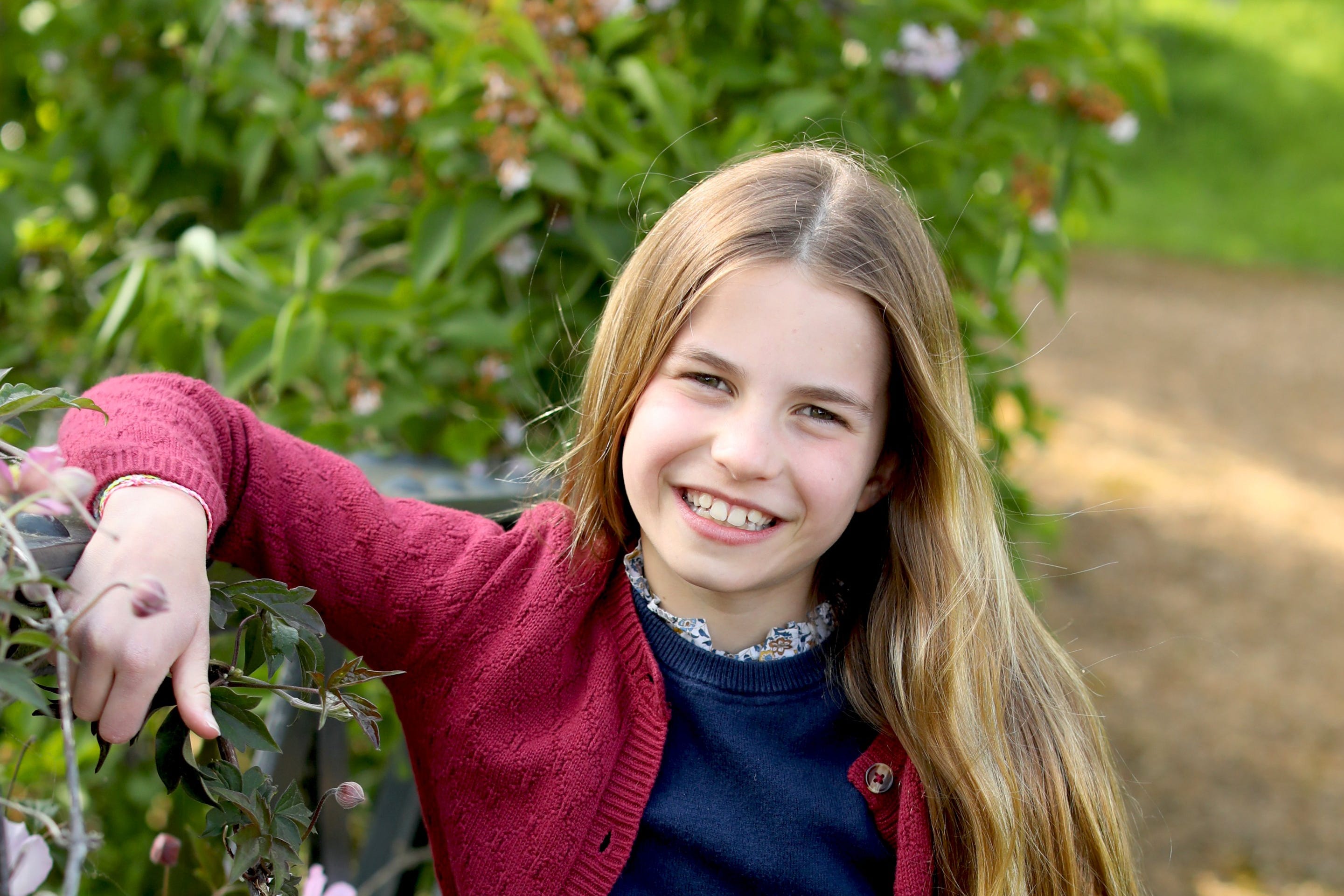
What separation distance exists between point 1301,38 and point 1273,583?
10.5 metres

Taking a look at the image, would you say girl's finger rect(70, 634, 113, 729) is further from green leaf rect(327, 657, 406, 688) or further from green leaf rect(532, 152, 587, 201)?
green leaf rect(532, 152, 587, 201)

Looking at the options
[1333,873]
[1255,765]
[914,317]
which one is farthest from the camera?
[1255,765]

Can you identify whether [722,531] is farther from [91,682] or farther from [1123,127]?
[1123,127]

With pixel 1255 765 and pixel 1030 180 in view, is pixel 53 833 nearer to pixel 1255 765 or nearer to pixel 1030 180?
pixel 1030 180

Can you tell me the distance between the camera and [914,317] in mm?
1196

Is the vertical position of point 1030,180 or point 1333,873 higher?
point 1030,180

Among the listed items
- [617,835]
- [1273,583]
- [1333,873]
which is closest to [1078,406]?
[1273,583]

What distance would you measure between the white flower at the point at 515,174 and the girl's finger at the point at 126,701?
A: 102 cm

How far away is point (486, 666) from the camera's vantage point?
1160mm

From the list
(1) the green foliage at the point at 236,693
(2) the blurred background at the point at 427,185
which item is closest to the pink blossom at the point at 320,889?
(1) the green foliage at the point at 236,693

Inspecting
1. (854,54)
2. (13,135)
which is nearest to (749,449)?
(854,54)

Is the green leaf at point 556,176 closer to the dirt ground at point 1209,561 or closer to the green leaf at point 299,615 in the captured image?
the dirt ground at point 1209,561

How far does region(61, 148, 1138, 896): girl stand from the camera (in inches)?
44.0

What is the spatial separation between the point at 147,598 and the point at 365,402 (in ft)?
3.64
